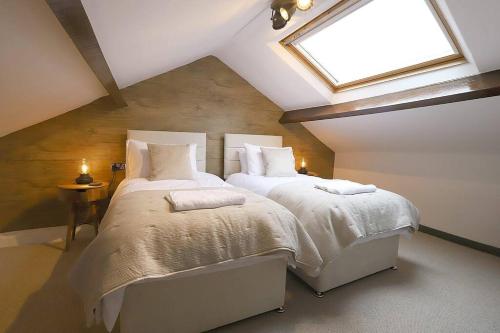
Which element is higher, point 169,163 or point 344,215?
point 169,163

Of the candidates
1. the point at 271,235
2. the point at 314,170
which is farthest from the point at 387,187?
the point at 271,235

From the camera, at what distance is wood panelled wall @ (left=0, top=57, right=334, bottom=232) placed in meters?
2.48

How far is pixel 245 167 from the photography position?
3316 mm

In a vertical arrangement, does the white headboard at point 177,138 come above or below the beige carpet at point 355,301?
above

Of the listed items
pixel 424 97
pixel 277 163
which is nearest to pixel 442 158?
pixel 424 97

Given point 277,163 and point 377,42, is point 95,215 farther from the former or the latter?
point 377,42

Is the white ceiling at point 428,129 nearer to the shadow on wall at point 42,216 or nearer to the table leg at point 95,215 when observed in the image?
the table leg at point 95,215

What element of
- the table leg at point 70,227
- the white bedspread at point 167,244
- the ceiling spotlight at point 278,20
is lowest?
the table leg at point 70,227

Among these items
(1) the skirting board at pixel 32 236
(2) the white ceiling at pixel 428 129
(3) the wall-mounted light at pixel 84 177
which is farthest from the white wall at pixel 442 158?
(1) the skirting board at pixel 32 236

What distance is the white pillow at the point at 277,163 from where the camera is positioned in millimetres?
3037

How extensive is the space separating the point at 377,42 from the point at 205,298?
2.61 m

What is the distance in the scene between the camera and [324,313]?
160 cm

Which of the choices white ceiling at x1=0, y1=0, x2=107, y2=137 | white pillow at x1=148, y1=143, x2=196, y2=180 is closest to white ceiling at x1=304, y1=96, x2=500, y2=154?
white pillow at x1=148, y1=143, x2=196, y2=180

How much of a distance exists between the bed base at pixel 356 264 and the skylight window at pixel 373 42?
1593 mm
